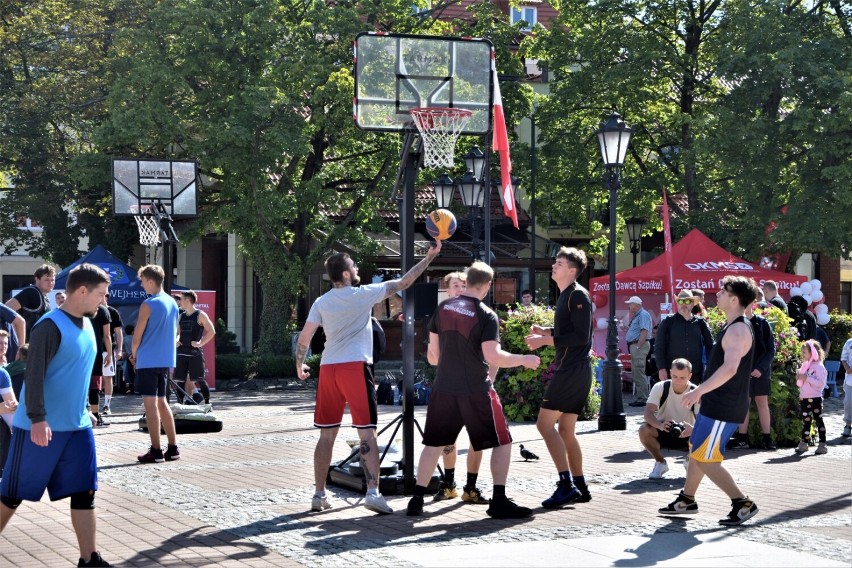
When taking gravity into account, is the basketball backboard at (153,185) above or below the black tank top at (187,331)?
above

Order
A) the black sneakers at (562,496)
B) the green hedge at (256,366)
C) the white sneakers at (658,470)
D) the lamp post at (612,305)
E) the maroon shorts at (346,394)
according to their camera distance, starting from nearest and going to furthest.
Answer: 1. the maroon shorts at (346,394)
2. the black sneakers at (562,496)
3. the white sneakers at (658,470)
4. the lamp post at (612,305)
5. the green hedge at (256,366)

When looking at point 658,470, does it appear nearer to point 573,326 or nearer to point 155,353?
point 573,326

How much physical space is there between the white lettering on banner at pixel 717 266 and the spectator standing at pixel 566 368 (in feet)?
50.1

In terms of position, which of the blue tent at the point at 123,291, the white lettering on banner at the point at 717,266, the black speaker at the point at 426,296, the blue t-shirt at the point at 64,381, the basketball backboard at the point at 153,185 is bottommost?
the blue t-shirt at the point at 64,381

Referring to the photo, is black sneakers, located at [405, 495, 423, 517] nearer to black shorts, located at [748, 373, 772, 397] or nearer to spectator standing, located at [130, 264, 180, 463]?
spectator standing, located at [130, 264, 180, 463]

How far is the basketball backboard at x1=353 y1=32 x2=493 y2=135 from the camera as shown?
10797 millimetres

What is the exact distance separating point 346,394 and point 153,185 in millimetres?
16030

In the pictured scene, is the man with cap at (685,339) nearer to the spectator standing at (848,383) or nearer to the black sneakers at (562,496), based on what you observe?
the spectator standing at (848,383)

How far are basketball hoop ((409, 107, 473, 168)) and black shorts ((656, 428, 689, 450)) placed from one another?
10.8ft

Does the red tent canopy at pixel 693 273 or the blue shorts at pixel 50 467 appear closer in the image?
the blue shorts at pixel 50 467

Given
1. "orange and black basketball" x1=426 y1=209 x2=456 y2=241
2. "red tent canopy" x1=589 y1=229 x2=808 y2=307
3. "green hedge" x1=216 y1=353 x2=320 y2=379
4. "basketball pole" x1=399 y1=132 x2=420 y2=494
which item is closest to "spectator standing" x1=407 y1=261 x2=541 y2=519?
"orange and black basketball" x1=426 y1=209 x2=456 y2=241

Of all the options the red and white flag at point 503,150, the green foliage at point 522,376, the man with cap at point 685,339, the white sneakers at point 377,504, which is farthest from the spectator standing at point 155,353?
the green foliage at point 522,376

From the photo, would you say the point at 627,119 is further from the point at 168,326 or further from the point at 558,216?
the point at 168,326

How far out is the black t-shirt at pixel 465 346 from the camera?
334 inches
